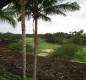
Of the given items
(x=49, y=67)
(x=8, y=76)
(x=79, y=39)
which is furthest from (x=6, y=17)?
(x=79, y=39)

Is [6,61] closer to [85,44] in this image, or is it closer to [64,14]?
[64,14]

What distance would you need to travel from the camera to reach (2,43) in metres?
42.8

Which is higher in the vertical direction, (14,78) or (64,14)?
(64,14)

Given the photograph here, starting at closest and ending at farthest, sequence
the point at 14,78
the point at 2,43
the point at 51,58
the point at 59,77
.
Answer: the point at 14,78 → the point at 59,77 → the point at 51,58 → the point at 2,43

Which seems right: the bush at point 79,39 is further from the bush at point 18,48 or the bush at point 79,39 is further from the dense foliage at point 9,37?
the bush at point 18,48

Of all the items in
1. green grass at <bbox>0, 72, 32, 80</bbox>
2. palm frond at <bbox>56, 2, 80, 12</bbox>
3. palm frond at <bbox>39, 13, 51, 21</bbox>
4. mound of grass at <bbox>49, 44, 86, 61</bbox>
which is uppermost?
palm frond at <bbox>56, 2, 80, 12</bbox>

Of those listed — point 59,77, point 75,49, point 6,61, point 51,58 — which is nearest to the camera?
point 59,77

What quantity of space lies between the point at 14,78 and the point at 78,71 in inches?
243

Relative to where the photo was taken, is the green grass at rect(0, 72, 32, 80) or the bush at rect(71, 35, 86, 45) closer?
the green grass at rect(0, 72, 32, 80)

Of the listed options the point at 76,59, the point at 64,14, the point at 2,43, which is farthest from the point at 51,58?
the point at 2,43

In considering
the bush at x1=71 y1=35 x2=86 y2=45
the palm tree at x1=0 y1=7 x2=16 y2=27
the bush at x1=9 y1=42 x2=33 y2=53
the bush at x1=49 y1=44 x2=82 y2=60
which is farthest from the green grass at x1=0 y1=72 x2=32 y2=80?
the bush at x1=71 y1=35 x2=86 y2=45

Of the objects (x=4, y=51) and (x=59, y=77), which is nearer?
(x=59, y=77)

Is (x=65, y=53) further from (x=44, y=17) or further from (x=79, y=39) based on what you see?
(x=44, y=17)

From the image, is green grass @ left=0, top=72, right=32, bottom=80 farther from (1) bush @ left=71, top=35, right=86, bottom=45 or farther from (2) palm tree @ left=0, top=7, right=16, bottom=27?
(1) bush @ left=71, top=35, right=86, bottom=45
